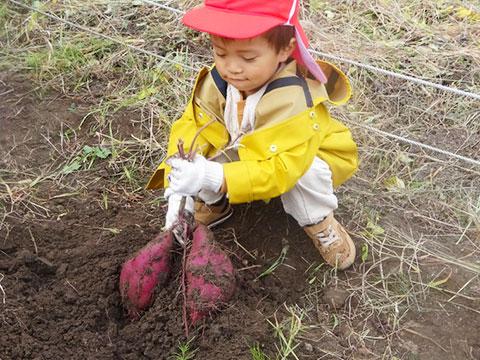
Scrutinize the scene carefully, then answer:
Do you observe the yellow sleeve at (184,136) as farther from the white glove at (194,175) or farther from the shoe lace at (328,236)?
the shoe lace at (328,236)

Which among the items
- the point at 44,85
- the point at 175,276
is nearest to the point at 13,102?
the point at 44,85

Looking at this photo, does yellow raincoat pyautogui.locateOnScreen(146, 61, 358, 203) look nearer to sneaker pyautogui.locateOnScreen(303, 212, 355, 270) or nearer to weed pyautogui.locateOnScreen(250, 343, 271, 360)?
sneaker pyautogui.locateOnScreen(303, 212, 355, 270)

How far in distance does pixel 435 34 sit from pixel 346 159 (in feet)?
6.72

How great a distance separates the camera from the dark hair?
1983 mm

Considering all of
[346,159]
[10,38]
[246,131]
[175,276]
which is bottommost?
[10,38]

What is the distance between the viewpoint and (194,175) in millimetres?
1967

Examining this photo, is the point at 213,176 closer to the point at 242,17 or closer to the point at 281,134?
the point at 281,134

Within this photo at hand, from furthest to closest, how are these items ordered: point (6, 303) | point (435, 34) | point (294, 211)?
1. point (435, 34)
2. point (294, 211)
3. point (6, 303)

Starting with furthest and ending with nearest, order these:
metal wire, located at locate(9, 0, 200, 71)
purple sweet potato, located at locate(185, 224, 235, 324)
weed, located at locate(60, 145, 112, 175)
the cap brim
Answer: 1. metal wire, located at locate(9, 0, 200, 71)
2. weed, located at locate(60, 145, 112, 175)
3. purple sweet potato, located at locate(185, 224, 235, 324)
4. the cap brim

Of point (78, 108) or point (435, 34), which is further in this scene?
point (435, 34)

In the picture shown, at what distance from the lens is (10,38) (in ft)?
13.4

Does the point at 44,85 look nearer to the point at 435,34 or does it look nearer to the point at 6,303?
the point at 6,303

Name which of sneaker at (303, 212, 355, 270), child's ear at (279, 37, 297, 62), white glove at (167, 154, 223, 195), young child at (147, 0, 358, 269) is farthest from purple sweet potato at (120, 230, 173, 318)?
child's ear at (279, 37, 297, 62)

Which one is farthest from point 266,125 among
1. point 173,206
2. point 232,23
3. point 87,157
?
point 87,157
